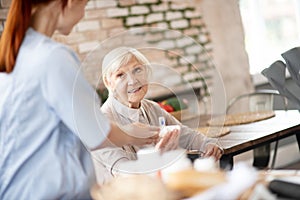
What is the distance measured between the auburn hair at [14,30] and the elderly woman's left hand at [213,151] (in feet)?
1.36

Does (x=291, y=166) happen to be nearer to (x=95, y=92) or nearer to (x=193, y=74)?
(x=193, y=74)

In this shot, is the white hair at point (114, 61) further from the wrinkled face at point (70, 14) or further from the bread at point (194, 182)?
the bread at point (194, 182)

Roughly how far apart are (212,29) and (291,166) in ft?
3.43

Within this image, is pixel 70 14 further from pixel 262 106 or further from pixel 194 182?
pixel 262 106

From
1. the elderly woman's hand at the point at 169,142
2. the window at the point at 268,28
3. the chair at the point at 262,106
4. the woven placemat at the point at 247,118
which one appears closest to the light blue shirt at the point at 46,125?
the elderly woman's hand at the point at 169,142

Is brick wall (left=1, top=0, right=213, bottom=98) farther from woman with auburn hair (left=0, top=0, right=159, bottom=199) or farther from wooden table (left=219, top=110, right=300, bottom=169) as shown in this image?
woman with auburn hair (left=0, top=0, right=159, bottom=199)

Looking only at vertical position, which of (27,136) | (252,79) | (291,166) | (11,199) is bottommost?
(291,166)

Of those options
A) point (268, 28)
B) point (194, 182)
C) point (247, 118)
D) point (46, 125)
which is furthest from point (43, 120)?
point (268, 28)

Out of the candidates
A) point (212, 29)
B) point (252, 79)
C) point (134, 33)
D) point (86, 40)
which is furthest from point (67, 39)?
point (134, 33)

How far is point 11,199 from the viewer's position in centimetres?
109

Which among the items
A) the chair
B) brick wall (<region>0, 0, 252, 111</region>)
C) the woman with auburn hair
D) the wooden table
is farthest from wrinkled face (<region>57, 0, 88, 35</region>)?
the chair

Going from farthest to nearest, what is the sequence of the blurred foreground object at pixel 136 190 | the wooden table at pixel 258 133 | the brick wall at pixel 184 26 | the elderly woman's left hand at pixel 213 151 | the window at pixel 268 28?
the window at pixel 268 28 → the brick wall at pixel 184 26 → the wooden table at pixel 258 133 → the elderly woman's left hand at pixel 213 151 → the blurred foreground object at pixel 136 190

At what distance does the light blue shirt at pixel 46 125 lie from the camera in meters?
1.01

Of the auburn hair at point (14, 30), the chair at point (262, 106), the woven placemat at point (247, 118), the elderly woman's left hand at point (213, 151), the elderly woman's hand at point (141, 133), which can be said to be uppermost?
the auburn hair at point (14, 30)
